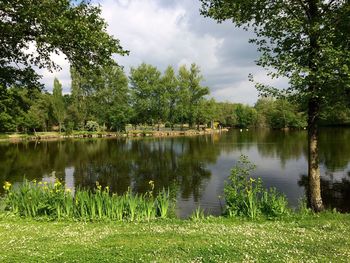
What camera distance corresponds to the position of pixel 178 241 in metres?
7.88

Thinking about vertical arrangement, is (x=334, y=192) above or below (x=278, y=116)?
below

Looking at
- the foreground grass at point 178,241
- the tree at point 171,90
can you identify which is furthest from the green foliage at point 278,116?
the foreground grass at point 178,241

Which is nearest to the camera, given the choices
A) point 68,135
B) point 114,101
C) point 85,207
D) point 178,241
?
point 178,241

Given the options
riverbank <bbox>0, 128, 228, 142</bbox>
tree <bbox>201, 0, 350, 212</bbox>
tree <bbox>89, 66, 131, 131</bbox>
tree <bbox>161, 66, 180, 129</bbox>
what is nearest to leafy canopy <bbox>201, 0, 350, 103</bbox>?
tree <bbox>201, 0, 350, 212</bbox>

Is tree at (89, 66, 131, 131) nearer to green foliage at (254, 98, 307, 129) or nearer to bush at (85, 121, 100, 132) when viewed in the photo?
bush at (85, 121, 100, 132)

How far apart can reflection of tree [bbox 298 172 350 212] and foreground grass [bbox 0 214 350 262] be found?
25.7ft

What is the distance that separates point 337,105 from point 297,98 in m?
1.46

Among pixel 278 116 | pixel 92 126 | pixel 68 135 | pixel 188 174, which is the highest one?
pixel 278 116

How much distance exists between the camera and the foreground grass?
6.82m

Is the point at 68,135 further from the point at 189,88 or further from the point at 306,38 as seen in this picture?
the point at 306,38

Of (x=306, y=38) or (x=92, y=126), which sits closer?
(x=306, y=38)

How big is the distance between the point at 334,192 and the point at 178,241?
615 inches

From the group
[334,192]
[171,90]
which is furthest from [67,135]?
[334,192]

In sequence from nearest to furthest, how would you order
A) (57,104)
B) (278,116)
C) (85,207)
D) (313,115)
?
(85,207)
(313,115)
(57,104)
(278,116)
